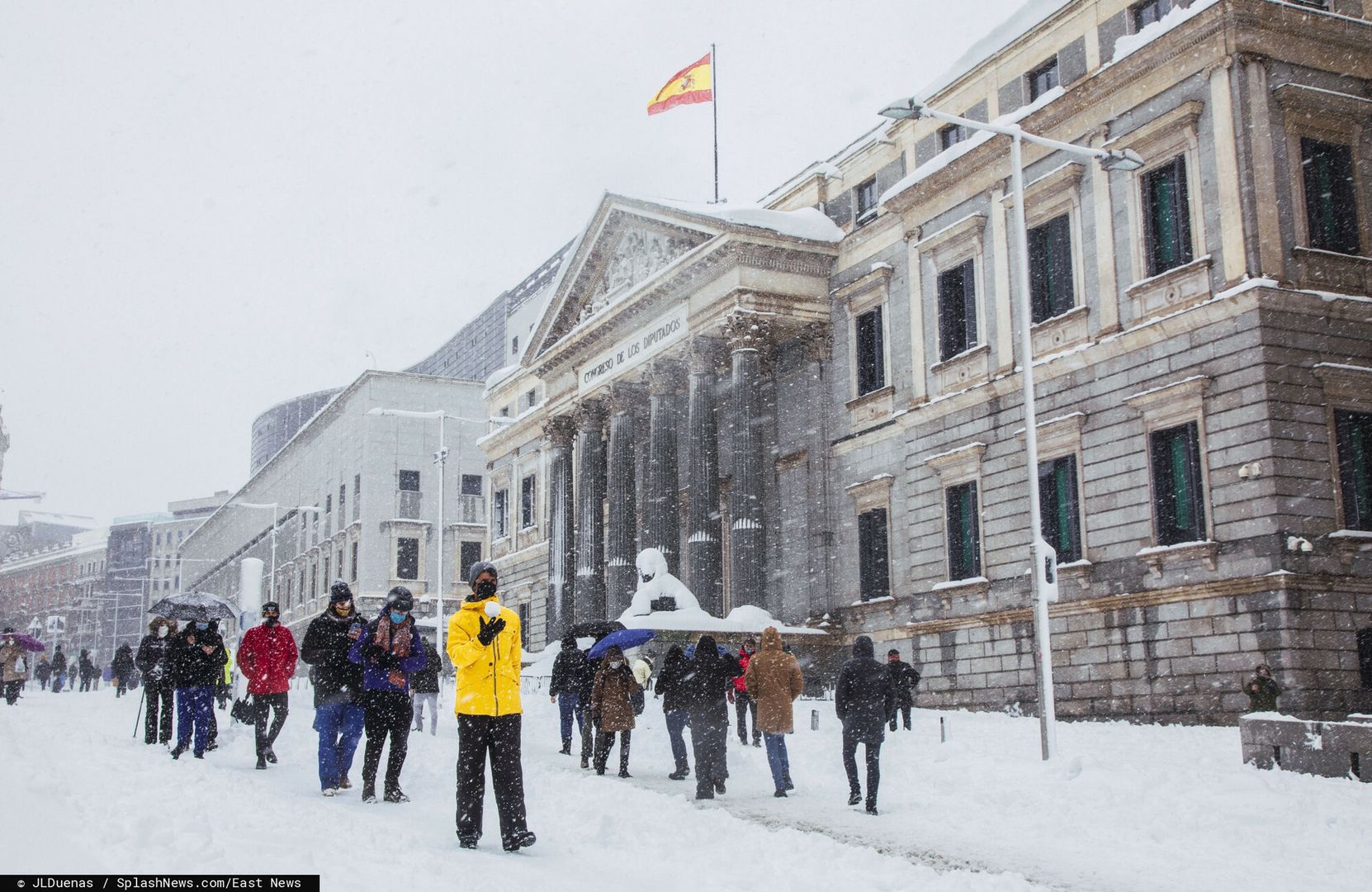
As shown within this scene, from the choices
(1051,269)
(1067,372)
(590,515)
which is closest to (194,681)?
(1067,372)

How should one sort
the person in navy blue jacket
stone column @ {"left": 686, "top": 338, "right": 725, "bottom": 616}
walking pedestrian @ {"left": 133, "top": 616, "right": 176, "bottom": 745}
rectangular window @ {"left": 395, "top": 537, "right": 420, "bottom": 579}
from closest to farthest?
the person in navy blue jacket
walking pedestrian @ {"left": 133, "top": 616, "right": 176, "bottom": 745}
stone column @ {"left": 686, "top": 338, "right": 725, "bottom": 616}
rectangular window @ {"left": 395, "top": 537, "right": 420, "bottom": 579}

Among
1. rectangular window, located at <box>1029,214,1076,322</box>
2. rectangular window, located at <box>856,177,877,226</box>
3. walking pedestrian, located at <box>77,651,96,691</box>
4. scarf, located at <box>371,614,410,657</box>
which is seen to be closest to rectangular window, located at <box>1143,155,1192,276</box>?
rectangular window, located at <box>1029,214,1076,322</box>

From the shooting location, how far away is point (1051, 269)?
2858 cm

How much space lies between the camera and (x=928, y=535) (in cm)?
3181

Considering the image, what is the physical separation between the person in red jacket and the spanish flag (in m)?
26.8

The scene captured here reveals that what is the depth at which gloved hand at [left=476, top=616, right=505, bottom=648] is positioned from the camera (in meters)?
10.1

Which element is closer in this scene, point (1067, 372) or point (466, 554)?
point (1067, 372)

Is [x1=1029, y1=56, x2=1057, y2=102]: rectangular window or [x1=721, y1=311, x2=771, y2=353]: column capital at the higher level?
[x1=1029, y1=56, x2=1057, y2=102]: rectangular window

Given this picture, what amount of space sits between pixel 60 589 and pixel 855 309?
168 m

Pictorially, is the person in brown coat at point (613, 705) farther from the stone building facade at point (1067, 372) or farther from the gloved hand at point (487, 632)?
the stone building facade at point (1067, 372)

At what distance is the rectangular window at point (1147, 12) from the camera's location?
26.2 metres

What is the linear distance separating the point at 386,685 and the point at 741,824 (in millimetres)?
3596

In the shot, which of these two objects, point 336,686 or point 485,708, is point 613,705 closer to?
point 336,686

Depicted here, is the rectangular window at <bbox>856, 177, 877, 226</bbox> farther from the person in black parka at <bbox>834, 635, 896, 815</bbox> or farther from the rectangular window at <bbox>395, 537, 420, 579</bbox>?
the rectangular window at <bbox>395, 537, 420, 579</bbox>
